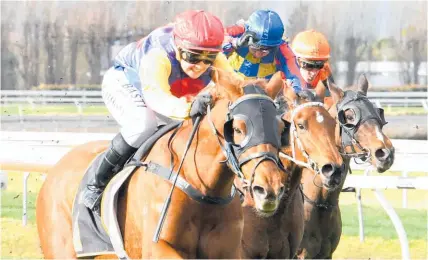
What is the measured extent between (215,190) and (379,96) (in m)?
19.2

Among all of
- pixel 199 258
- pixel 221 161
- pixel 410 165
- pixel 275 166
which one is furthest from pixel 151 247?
pixel 410 165

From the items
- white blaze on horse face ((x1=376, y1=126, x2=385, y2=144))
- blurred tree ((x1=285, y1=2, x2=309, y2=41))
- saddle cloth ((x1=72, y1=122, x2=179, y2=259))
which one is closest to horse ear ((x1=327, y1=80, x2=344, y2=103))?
white blaze on horse face ((x1=376, y1=126, x2=385, y2=144))

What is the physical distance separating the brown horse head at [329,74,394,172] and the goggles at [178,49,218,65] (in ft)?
5.48

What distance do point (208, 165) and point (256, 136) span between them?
17.6 inches

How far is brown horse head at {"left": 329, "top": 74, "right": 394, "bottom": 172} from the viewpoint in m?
6.00

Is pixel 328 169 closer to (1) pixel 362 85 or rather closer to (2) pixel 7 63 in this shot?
(1) pixel 362 85

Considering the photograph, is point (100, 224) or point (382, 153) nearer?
point (100, 224)

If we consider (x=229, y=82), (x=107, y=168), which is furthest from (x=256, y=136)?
(x=107, y=168)

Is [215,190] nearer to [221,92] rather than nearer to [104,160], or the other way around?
[221,92]

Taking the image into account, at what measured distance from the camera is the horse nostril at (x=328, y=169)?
5.18m

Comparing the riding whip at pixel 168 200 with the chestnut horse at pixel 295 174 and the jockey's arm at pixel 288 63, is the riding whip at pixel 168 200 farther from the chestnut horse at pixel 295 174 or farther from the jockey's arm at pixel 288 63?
the jockey's arm at pixel 288 63

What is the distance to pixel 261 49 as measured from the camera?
20.4ft

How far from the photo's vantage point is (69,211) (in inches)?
209

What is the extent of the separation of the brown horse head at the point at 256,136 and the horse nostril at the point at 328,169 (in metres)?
0.93
